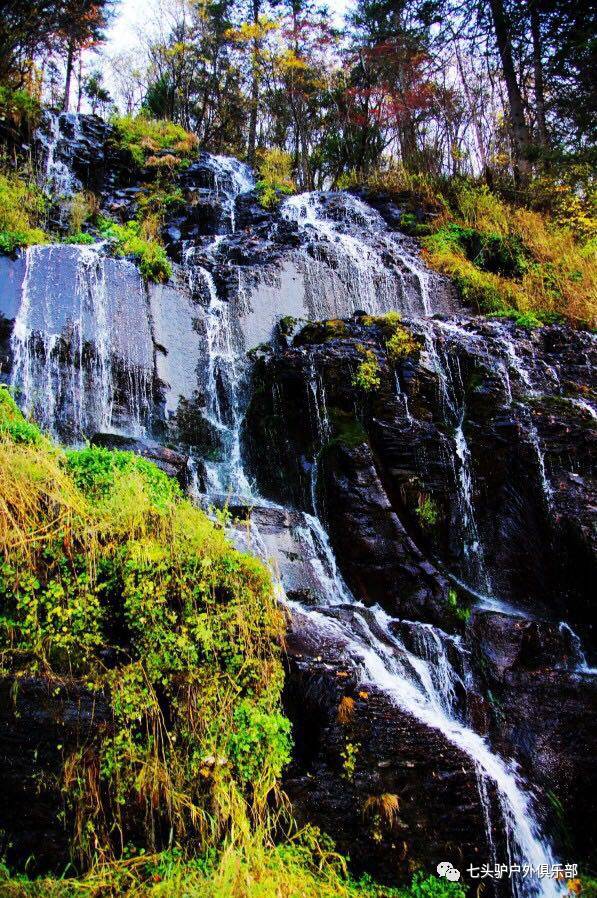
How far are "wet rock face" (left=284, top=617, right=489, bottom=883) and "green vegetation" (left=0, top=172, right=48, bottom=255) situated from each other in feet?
28.2

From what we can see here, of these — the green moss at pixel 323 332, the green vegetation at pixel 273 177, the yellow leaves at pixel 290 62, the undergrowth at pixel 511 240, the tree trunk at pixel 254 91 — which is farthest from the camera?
the tree trunk at pixel 254 91

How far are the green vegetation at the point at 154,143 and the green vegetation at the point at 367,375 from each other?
417 inches

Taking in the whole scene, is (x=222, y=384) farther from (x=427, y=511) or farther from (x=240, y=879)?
(x=240, y=879)

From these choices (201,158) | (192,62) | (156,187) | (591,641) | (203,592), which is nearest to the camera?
(203,592)

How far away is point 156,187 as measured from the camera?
14.8 m

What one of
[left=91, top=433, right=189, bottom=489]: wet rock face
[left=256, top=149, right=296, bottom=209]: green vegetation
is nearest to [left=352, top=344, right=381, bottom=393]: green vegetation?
[left=91, top=433, right=189, bottom=489]: wet rock face

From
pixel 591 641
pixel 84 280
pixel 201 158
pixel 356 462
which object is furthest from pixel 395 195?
pixel 591 641

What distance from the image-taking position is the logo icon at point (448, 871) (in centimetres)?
330

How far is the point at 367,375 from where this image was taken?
8047 millimetres

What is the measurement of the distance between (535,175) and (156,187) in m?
10.5

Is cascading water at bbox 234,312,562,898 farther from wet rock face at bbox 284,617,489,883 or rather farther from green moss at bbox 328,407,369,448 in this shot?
green moss at bbox 328,407,369,448

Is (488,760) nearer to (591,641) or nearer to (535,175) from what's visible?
(591,641)

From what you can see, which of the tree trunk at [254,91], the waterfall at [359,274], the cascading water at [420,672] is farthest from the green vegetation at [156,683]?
the tree trunk at [254,91]

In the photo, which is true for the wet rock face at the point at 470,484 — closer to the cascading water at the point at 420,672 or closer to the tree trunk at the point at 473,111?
the cascading water at the point at 420,672
